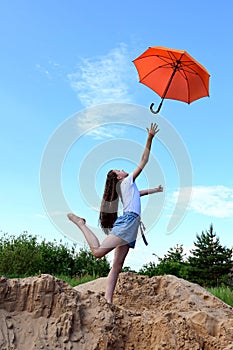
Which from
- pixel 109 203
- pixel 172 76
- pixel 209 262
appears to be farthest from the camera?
pixel 209 262

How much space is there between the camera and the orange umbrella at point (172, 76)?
287 inches

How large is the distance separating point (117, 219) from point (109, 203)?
370 mm

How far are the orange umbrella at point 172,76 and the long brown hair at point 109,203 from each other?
1.59 m

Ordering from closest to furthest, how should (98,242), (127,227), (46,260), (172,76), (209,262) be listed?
(98,242) → (127,227) → (172,76) → (46,260) → (209,262)

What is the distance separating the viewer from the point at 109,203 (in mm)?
6383

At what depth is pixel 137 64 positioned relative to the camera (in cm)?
763

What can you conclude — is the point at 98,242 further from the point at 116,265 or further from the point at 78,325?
the point at 78,325

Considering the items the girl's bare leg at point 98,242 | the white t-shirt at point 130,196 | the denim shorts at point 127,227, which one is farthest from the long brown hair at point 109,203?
the girl's bare leg at point 98,242

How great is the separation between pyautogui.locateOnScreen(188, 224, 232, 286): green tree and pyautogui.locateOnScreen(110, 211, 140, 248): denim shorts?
1967 cm

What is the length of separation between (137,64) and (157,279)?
3589mm

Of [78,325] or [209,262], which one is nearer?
[78,325]

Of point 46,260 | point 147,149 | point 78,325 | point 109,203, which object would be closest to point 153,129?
point 147,149

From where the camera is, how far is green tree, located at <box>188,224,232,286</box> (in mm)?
25547

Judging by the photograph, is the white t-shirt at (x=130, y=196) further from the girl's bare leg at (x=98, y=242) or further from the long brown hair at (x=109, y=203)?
the girl's bare leg at (x=98, y=242)
